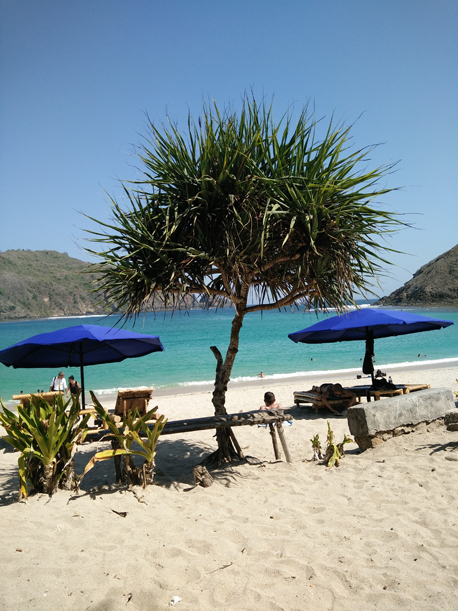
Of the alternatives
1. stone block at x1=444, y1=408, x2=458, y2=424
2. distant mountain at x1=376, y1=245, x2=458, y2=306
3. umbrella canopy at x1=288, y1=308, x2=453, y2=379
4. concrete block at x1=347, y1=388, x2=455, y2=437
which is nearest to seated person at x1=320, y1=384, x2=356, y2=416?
umbrella canopy at x1=288, y1=308, x2=453, y2=379

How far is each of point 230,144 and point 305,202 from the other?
1.23 meters

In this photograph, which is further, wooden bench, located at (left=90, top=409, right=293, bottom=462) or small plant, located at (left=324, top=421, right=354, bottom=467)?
small plant, located at (left=324, top=421, right=354, bottom=467)

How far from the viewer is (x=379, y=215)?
5.23m

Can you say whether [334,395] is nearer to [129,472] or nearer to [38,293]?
A: [129,472]

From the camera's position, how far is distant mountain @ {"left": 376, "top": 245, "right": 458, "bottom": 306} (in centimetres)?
8238

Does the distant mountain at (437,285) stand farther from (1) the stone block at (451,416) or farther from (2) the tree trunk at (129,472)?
(2) the tree trunk at (129,472)

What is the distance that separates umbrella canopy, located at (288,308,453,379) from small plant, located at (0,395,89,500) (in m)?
5.63

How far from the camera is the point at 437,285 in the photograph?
83688mm

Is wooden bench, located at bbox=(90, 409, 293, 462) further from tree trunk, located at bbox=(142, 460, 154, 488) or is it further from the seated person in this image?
the seated person

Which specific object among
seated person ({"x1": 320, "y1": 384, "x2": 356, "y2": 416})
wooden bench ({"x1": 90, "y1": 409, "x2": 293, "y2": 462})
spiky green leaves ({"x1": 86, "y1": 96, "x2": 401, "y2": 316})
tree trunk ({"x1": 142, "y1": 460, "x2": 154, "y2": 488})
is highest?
spiky green leaves ({"x1": 86, "y1": 96, "x2": 401, "y2": 316})

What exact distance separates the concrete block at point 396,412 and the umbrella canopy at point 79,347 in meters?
3.76

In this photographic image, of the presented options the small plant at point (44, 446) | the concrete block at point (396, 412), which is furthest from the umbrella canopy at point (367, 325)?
the small plant at point (44, 446)

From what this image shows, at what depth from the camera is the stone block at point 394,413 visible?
5.89 meters

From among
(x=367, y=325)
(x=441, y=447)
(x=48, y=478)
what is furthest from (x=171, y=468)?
(x=367, y=325)
